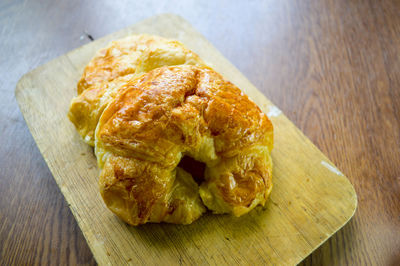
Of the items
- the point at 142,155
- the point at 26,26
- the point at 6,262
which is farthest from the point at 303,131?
the point at 26,26

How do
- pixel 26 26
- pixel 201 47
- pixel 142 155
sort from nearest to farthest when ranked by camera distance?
1. pixel 142 155
2. pixel 201 47
3. pixel 26 26

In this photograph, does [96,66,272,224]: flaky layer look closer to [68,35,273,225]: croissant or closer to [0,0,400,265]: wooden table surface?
[68,35,273,225]: croissant

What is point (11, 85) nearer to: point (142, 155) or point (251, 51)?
point (142, 155)

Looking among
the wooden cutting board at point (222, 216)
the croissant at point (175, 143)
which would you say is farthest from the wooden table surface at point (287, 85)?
the croissant at point (175, 143)

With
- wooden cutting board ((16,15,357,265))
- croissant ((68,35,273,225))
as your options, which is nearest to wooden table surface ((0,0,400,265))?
wooden cutting board ((16,15,357,265))

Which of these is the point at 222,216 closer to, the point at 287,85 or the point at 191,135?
the point at 191,135

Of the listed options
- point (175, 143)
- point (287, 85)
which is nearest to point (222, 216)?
point (175, 143)

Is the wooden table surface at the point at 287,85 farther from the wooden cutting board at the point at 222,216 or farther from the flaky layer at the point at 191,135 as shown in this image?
the flaky layer at the point at 191,135
